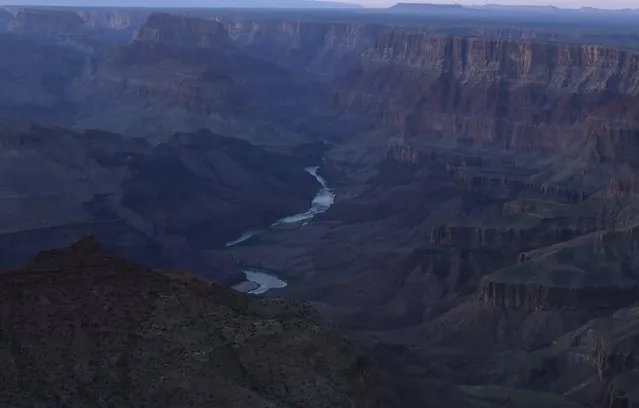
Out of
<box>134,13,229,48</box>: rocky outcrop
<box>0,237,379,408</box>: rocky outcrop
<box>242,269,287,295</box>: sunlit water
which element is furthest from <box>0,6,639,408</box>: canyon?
<box>242,269,287,295</box>: sunlit water

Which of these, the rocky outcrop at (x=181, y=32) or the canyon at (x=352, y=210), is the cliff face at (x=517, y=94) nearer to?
the canyon at (x=352, y=210)

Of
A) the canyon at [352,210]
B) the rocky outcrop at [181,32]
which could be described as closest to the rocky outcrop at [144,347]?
the canyon at [352,210]

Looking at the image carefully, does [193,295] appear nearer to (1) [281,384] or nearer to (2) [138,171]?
(1) [281,384]

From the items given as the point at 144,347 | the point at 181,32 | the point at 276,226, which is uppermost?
the point at 144,347

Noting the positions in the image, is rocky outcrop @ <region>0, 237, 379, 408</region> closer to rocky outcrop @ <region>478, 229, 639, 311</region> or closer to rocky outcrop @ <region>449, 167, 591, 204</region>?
A: rocky outcrop @ <region>478, 229, 639, 311</region>

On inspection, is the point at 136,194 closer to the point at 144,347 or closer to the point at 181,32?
the point at 144,347

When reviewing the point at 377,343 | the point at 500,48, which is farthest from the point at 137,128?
the point at 377,343

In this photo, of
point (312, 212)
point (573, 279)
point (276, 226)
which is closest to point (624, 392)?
point (573, 279)
